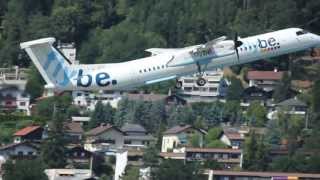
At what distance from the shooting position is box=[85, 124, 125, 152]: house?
483 ft

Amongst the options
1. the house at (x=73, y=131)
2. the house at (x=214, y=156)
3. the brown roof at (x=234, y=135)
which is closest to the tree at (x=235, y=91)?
the brown roof at (x=234, y=135)

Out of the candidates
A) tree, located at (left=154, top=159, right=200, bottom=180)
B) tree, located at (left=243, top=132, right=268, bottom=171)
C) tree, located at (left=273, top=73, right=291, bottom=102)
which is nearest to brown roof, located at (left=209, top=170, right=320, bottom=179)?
tree, located at (left=154, top=159, right=200, bottom=180)

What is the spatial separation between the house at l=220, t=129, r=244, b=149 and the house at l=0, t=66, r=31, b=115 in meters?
10.9

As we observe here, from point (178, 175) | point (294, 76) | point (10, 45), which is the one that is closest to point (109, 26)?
point (10, 45)

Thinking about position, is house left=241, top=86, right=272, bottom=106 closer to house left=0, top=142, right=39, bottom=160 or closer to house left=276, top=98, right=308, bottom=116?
house left=276, top=98, right=308, bottom=116

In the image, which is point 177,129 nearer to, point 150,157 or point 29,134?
point 29,134

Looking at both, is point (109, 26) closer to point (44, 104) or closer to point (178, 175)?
point (44, 104)

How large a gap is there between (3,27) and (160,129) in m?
28.3

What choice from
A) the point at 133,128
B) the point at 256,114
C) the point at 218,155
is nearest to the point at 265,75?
the point at 256,114

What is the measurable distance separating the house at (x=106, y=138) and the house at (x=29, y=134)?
2.70 metres

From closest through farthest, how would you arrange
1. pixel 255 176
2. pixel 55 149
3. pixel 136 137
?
1. pixel 255 176
2. pixel 55 149
3. pixel 136 137

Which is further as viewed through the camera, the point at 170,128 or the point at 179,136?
the point at 170,128

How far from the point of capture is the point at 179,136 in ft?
482

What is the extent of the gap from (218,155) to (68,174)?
9823mm
